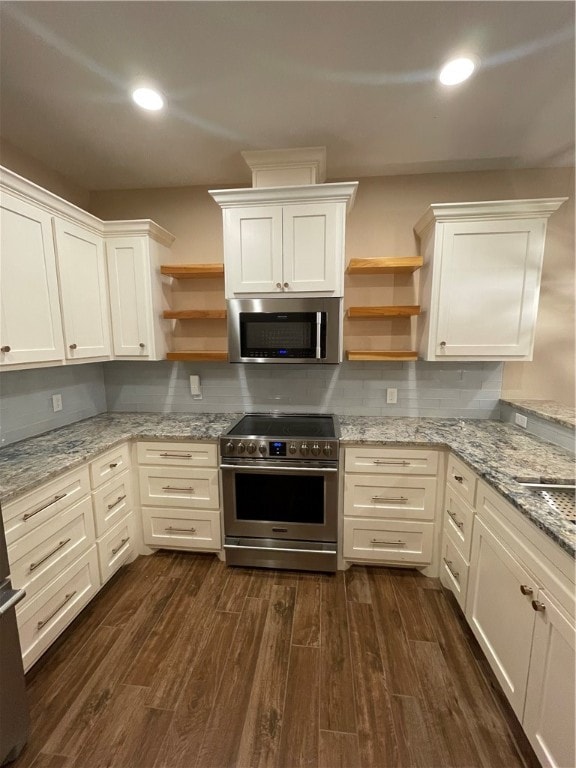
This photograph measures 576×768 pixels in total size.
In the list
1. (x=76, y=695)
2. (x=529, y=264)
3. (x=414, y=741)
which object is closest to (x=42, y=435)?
(x=76, y=695)

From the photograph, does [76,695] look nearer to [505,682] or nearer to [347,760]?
[347,760]

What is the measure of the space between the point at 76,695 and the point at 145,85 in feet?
9.34

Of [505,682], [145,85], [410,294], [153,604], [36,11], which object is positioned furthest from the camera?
[410,294]

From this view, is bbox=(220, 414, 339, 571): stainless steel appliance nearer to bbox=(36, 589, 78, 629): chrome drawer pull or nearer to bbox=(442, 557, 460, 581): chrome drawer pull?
bbox=(442, 557, 460, 581): chrome drawer pull

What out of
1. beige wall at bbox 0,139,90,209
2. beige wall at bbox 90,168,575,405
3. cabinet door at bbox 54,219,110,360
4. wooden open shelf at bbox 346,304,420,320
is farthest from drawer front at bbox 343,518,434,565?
beige wall at bbox 0,139,90,209

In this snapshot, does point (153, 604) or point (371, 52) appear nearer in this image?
point (371, 52)

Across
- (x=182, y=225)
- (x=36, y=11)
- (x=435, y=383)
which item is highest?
(x=36, y=11)

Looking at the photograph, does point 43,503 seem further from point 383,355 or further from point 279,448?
point 383,355

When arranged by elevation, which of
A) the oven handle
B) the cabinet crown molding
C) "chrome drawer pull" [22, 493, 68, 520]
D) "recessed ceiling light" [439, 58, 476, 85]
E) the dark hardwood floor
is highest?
"recessed ceiling light" [439, 58, 476, 85]

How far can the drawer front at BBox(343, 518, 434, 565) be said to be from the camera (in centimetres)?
205

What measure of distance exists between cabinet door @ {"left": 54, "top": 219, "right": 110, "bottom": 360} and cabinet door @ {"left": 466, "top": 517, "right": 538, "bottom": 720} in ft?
8.41

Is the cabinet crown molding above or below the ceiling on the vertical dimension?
below

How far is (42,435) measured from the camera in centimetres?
209

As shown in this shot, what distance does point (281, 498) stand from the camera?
2.08 m
